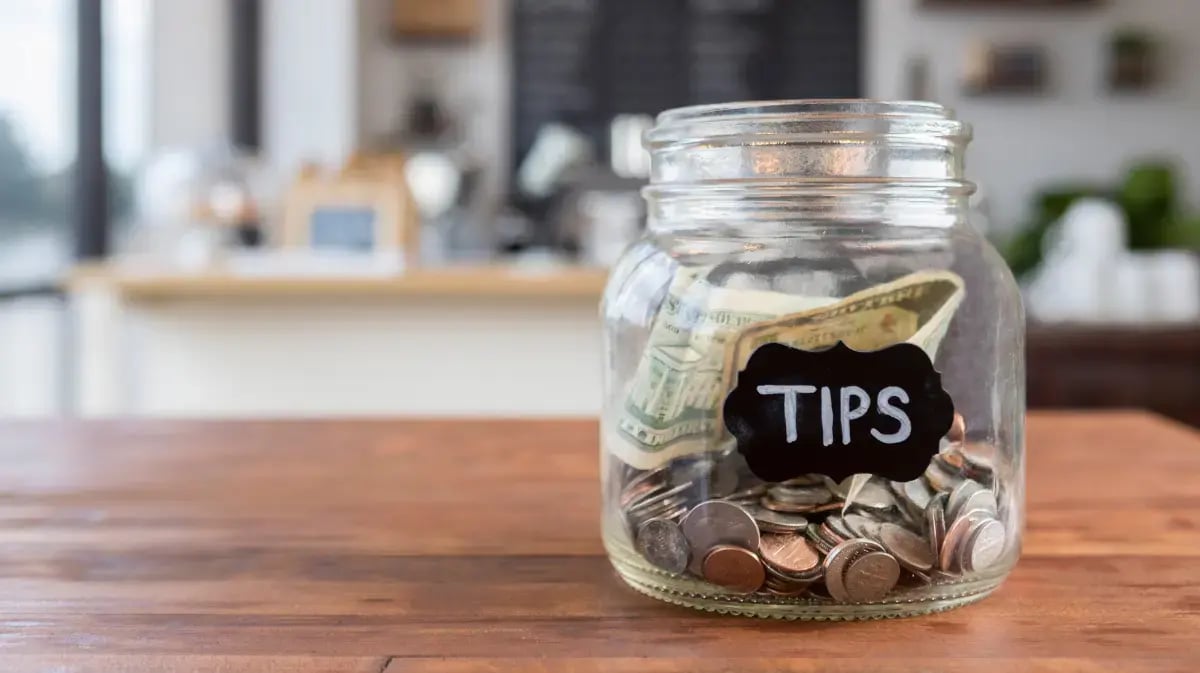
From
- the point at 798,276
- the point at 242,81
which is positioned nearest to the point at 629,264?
the point at 798,276

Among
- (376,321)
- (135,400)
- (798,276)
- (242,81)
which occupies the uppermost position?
(242,81)

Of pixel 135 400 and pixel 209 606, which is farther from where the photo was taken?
pixel 135 400

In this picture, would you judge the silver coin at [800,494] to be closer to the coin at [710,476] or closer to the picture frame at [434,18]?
the coin at [710,476]

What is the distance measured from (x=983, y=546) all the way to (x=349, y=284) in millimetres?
1836

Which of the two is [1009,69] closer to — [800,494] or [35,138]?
[35,138]

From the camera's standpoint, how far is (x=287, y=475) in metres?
0.76

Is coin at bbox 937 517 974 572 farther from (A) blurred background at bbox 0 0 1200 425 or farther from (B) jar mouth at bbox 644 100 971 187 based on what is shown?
(A) blurred background at bbox 0 0 1200 425

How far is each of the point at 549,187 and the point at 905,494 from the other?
426 cm

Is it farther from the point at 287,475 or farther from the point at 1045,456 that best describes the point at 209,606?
the point at 1045,456

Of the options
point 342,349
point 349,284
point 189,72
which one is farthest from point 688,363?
point 189,72

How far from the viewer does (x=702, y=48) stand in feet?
16.8

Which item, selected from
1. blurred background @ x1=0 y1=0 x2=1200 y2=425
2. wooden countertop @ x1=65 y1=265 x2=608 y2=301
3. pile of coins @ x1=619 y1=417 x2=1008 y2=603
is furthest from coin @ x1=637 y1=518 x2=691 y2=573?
wooden countertop @ x1=65 y1=265 x2=608 y2=301

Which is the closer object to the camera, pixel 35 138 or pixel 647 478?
pixel 647 478

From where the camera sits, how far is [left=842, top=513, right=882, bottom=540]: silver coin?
0.43 m
